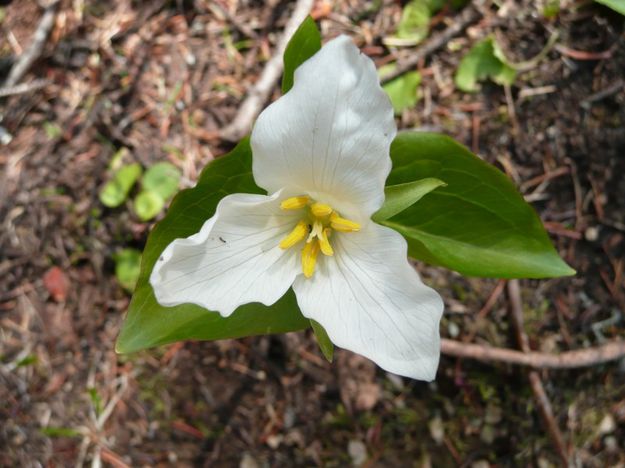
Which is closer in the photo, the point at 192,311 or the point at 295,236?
the point at 295,236

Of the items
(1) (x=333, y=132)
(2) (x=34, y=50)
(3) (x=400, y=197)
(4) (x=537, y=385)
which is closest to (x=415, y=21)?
(3) (x=400, y=197)

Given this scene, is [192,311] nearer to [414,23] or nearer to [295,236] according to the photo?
[295,236]

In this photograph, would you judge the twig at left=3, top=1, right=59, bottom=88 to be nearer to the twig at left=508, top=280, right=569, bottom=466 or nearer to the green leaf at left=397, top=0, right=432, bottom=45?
the green leaf at left=397, top=0, right=432, bottom=45

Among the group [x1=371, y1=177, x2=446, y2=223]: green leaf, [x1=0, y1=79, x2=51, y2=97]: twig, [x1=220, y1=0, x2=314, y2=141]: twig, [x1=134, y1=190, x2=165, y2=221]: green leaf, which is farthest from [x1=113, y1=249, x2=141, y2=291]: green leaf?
[x1=371, y1=177, x2=446, y2=223]: green leaf

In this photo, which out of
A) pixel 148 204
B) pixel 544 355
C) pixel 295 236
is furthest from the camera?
pixel 148 204

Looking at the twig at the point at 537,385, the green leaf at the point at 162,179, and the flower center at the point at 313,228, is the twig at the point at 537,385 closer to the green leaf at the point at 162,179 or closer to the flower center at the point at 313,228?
the flower center at the point at 313,228

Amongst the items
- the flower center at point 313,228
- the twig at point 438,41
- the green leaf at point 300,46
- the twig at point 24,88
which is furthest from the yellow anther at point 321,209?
the twig at point 24,88
